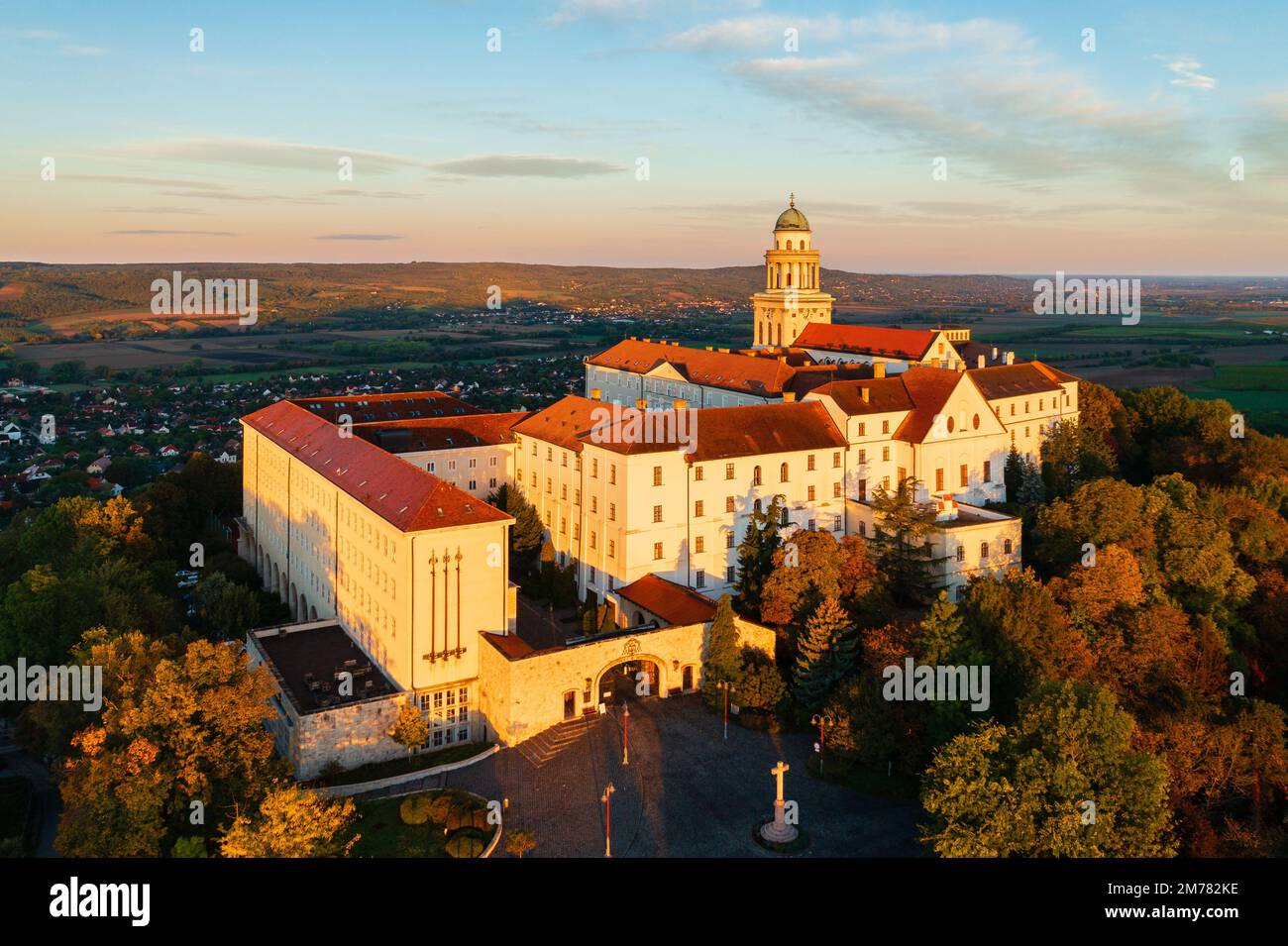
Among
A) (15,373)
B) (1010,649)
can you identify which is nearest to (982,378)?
(1010,649)

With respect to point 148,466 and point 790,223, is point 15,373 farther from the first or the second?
point 790,223

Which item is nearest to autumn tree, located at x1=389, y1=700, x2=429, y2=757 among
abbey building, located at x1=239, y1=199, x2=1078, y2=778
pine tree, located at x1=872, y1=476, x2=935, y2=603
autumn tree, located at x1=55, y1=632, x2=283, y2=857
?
abbey building, located at x1=239, y1=199, x2=1078, y2=778

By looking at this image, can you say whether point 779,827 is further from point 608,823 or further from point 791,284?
point 791,284

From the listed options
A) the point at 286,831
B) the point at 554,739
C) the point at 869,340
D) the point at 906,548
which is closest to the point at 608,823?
the point at 554,739

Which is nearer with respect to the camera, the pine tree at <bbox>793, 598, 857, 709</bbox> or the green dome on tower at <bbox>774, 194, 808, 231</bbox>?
the pine tree at <bbox>793, 598, 857, 709</bbox>

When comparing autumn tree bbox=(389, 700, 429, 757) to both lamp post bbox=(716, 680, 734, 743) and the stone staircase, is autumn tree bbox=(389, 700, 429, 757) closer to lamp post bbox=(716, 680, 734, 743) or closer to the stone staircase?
the stone staircase

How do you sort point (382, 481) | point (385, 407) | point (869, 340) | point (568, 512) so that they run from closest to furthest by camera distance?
point (382, 481) → point (568, 512) → point (385, 407) → point (869, 340)
